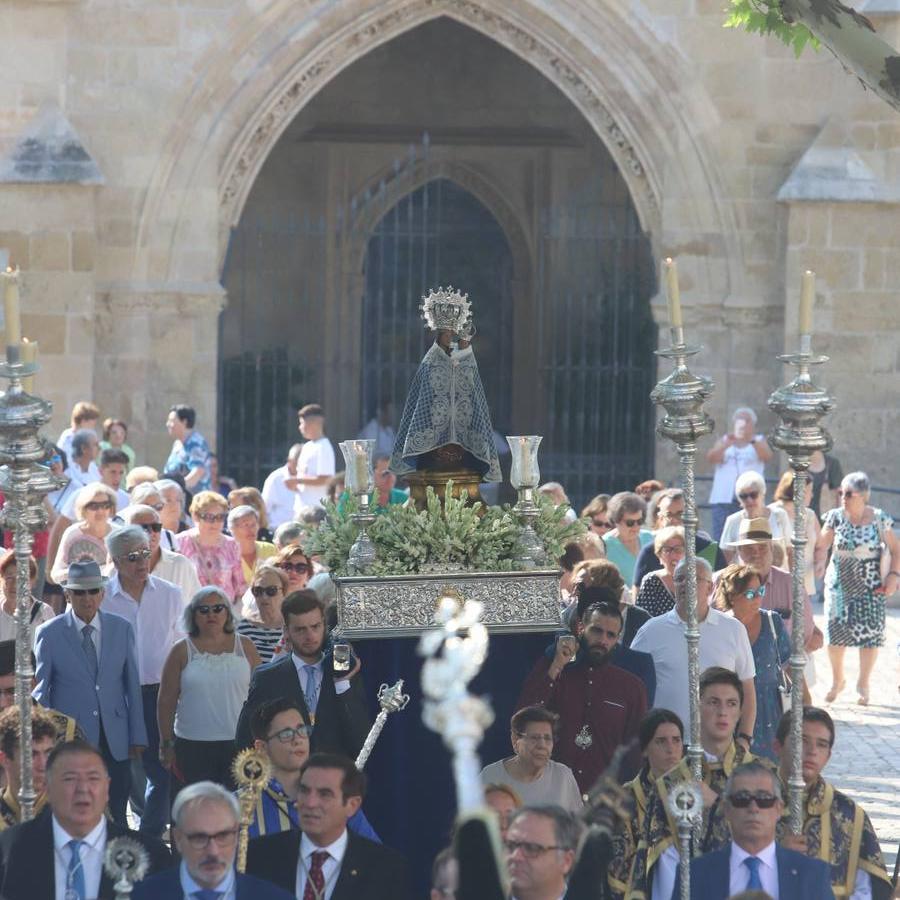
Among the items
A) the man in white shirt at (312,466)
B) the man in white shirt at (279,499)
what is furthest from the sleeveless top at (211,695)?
the man in white shirt at (279,499)

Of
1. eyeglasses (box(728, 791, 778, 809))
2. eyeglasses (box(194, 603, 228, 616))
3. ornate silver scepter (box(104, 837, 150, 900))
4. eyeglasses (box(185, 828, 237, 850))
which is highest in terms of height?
eyeglasses (box(194, 603, 228, 616))

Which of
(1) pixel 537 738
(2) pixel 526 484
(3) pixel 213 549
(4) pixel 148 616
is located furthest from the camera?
(3) pixel 213 549

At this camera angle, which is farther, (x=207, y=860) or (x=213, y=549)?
(x=213, y=549)

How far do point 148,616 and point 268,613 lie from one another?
607 mm

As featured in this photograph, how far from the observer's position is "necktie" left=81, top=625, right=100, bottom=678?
358 inches

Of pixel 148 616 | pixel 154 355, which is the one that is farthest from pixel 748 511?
pixel 154 355

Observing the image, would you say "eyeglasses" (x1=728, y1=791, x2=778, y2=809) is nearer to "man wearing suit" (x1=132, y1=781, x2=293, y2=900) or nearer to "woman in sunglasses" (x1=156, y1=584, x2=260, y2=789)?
"man wearing suit" (x1=132, y1=781, x2=293, y2=900)

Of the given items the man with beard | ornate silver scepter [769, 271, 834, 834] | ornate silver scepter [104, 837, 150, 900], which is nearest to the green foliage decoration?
ornate silver scepter [769, 271, 834, 834]

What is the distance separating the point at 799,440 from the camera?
688 centimetres

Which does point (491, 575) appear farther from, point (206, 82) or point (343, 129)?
point (343, 129)

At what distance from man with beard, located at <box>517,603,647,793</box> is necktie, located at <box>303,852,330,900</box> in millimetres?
2094

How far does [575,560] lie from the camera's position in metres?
10.5

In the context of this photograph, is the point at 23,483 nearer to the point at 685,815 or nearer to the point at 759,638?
the point at 685,815

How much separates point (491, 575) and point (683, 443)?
1419mm
